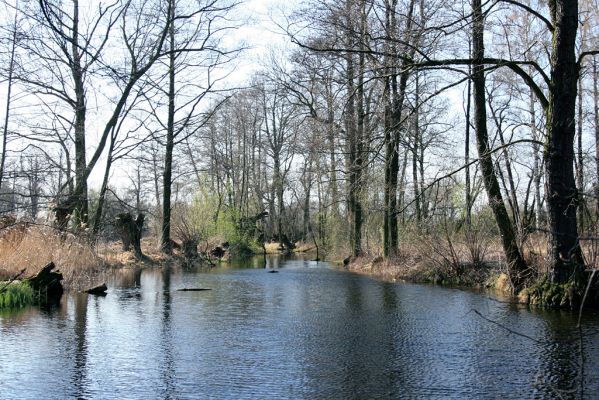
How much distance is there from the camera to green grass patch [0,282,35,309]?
11.3 m

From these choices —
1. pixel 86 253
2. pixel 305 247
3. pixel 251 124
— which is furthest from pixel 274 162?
pixel 86 253

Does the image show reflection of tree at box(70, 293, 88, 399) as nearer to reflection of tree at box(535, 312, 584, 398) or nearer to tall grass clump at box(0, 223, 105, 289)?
tall grass clump at box(0, 223, 105, 289)

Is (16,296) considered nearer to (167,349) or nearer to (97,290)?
(97,290)

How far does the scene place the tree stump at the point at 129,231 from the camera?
2448 centimetres

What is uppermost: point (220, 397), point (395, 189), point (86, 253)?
point (395, 189)

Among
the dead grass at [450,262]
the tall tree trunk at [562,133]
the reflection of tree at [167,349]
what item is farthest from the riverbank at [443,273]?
the reflection of tree at [167,349]

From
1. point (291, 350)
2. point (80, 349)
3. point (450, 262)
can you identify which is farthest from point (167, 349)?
point (450, 262)

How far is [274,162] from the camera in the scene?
172 feet

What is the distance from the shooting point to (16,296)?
11562 millimetres

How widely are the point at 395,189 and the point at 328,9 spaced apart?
31.2 feet

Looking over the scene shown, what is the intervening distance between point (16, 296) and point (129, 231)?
1336 cm

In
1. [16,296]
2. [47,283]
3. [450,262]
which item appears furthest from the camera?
[450,262]

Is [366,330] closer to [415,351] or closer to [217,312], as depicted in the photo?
[415,351]

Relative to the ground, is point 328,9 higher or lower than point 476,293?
higher
